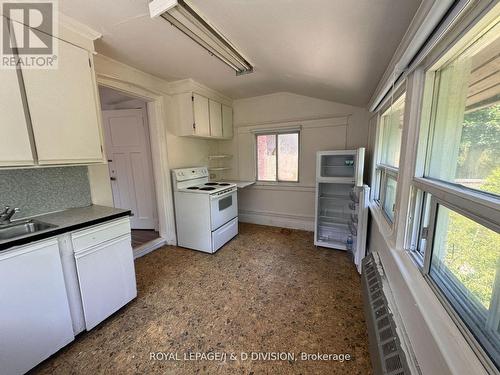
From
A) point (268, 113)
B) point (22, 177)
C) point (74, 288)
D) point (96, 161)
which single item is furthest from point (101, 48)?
point (268, 113)

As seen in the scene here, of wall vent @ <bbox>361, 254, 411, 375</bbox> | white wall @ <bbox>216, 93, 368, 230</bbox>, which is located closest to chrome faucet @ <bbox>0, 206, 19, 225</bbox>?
wall vent @ <bbox>361, 254, 411, 375</bbox>

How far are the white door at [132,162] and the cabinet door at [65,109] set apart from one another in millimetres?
1500

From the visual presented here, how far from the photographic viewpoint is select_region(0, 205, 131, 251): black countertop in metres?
1.24

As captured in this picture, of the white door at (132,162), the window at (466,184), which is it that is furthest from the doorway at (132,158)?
the window at (466,184)

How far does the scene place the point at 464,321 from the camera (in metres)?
0.75

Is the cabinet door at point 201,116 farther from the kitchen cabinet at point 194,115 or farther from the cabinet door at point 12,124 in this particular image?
the cabinet door at point 12,124

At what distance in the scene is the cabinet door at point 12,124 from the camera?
1301mm

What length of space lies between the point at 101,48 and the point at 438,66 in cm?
269

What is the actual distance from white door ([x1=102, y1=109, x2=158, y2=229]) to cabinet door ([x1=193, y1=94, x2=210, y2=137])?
0.89 meters

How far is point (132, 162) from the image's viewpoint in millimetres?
3402

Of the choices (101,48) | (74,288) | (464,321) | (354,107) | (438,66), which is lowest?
(74,288)

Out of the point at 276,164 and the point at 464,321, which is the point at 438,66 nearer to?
the point at 464,321

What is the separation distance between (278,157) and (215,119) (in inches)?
52.4

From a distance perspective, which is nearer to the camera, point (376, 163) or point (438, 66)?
point (438, 66)
